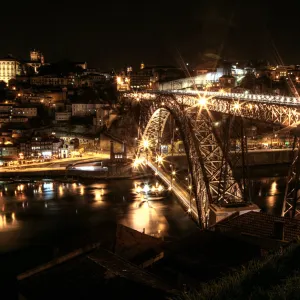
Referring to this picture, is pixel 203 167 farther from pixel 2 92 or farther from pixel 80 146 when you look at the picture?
pixel 2 92

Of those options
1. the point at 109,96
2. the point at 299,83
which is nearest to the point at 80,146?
the point at 109,96

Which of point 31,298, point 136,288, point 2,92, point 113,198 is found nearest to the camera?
point 136,288

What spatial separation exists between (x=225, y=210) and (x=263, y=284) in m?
7.14

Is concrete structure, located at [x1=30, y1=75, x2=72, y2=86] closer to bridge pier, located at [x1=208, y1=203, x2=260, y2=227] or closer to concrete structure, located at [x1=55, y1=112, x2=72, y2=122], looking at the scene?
concrete structure, located at [x1=55, y1=112, x2=72, y2=122]

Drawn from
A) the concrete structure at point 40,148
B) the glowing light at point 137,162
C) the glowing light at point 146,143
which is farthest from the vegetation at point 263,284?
the concrete structure at point 40,148

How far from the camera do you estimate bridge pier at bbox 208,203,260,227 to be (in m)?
10.5

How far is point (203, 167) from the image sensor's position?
11672 millimetres

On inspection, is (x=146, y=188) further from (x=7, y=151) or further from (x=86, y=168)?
(x=7, y=151)

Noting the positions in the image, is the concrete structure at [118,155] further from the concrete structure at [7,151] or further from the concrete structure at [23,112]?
the concrete structure at [23,112]

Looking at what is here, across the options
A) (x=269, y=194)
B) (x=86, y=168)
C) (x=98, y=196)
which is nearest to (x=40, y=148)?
(x=86, y=168)

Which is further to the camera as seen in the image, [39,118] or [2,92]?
[2,92]

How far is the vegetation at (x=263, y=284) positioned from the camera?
3.10 metres

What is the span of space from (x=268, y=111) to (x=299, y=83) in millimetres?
37341

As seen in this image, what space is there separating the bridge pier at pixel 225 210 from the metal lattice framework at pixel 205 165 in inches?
9.1
